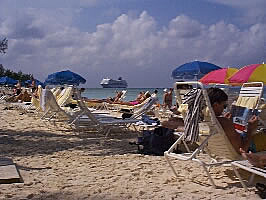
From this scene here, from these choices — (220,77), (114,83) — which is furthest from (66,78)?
(114,83)

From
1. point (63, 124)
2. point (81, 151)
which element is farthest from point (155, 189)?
point (63, 124)

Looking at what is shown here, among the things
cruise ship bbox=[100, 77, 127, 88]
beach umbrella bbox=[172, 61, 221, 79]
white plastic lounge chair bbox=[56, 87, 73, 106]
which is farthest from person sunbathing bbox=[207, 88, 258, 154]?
cruise ship bbox=[100, 77, 127, 88]

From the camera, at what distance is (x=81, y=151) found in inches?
223

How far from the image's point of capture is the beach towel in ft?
11.3

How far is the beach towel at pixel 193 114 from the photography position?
3.45 metres

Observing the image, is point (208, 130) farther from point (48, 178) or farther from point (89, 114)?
point (89, 114)

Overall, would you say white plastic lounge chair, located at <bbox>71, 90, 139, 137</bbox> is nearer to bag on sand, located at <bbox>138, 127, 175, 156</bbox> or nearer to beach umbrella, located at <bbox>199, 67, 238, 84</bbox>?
bag on sand, located at <bbox>138, 127, 175, 156</bbox>

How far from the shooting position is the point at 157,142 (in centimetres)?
539

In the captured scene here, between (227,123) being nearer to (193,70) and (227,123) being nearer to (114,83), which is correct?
(193,70)

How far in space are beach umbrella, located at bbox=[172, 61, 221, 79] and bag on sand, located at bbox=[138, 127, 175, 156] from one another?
623 cm

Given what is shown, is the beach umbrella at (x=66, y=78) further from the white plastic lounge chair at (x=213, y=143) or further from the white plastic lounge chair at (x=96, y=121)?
the white plastic lounge chair at (x=213, y=143)

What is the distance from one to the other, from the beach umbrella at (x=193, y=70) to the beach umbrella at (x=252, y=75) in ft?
12.3

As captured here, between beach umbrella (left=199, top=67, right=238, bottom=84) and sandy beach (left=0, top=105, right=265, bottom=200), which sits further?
beach umbrella (left=199, top=67, right=238, bottom=84)

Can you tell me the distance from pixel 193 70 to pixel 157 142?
6.55m
